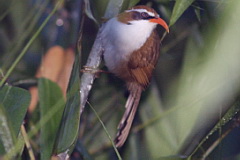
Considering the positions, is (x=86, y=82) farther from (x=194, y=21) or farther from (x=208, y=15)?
(x=194, y=21)

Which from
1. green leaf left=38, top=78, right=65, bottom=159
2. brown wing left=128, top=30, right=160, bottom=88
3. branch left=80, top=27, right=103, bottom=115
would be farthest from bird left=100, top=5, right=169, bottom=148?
green leaf left=38, top=78, right=65, bottom=159

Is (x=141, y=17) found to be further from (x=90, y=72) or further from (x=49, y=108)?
(x=49, y=108)

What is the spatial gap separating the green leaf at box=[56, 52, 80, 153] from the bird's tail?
0.30 meters

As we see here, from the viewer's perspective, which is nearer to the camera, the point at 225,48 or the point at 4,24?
the point at 225,48

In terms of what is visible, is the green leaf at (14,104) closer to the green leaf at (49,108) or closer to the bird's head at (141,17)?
the green leaf at (49,108)

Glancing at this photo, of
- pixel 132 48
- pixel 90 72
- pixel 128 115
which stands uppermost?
pixel 90 72

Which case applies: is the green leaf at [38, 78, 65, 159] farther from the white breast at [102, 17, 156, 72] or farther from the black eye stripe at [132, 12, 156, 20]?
the black eye stripe at [132, 12, 156, 20]

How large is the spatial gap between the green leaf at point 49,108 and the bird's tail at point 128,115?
268mm

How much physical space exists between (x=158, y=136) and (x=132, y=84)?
21cm

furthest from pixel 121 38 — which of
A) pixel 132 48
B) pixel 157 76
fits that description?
pixel 157 76

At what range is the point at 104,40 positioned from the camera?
158 cm

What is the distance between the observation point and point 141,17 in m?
1.69

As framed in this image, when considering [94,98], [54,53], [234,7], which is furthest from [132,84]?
[234,7]

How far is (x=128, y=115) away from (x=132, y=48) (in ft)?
0.87
